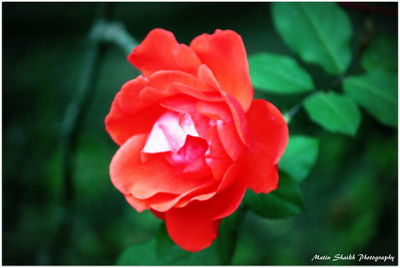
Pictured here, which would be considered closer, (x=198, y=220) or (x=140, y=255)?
(x=198, y=220)

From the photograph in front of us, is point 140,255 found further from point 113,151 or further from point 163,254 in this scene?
point 113,151

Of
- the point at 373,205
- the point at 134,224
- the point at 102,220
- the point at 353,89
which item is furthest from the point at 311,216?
the point at 353,89

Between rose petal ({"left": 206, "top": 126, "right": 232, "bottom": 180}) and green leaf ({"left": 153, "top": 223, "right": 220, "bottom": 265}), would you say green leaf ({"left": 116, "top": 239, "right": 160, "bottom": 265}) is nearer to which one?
green leaf ({"left": 153, "top": 223, "right": 220, "bottom": 265})

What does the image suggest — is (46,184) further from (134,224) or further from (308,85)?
(308,85)

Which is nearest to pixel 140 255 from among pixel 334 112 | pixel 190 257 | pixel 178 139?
pixel 190 257

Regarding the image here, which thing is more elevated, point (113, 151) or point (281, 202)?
point (281, 202)

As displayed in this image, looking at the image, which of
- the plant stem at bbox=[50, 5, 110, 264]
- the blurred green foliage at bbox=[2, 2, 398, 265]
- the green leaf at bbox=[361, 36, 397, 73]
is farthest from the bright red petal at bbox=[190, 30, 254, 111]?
the plant stem at bbox=[50, 5, 110, 264]

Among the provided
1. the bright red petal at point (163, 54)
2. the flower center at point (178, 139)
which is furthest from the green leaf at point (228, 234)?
the bright red petal at point (163, 54)
